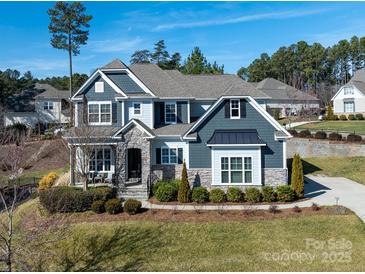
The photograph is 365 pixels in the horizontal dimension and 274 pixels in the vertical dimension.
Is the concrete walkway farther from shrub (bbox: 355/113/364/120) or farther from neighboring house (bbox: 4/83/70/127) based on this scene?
neighboring house (bbox: 4/83/70/127)

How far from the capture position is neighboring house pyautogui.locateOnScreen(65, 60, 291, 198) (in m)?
23.0

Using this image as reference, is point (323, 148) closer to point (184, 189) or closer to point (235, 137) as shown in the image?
point (235, 137)

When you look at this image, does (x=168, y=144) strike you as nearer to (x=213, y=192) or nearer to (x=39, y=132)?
(x=213, y=192)

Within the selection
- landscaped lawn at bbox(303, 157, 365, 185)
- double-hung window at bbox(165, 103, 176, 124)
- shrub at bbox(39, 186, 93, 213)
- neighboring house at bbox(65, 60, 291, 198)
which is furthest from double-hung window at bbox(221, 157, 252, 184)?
landscaped lawn at bbox(303, 157, 365, 185)

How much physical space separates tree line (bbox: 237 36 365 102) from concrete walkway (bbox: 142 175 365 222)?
62657 mm

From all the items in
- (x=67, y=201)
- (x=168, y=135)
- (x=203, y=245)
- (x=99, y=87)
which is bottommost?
(x=203, y=245)

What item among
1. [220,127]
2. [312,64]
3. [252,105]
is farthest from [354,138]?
[312,64]

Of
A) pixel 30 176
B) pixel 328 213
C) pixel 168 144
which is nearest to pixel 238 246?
pixel 328 213

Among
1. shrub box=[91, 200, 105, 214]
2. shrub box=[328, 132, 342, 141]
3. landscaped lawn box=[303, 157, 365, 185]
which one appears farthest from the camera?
shrub box=[328, 132, 342, 141]

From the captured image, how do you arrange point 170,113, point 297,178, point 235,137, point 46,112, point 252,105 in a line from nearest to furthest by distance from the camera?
point 297,178 < point 235,137 < point 252,105 < point 170,113 < point 46,112

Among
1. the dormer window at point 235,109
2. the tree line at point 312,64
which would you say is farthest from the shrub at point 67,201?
the tree line at point 312,64

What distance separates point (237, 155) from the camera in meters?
22.9

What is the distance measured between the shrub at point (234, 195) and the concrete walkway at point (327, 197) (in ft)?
2.24

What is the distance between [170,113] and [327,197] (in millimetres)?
12965
